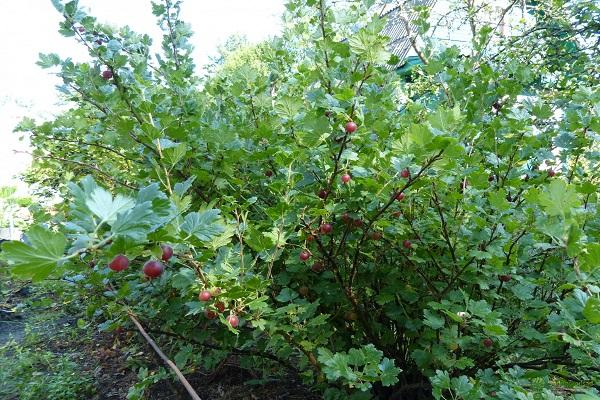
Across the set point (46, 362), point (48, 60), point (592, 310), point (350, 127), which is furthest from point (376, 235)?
point (46, 362)

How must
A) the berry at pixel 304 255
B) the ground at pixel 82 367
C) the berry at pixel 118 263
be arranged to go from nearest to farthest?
the berry at pixel 118 263 < the berry at pixel 304 255 < the ground at pixel 82 367

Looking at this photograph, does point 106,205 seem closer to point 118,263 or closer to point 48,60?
point 118,263

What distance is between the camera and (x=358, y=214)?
66.1 inches

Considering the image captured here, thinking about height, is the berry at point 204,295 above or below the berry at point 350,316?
above

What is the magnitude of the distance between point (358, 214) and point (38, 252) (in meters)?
1.15

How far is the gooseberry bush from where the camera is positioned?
4.49 ft

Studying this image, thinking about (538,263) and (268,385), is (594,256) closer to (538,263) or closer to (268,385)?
(538,263)

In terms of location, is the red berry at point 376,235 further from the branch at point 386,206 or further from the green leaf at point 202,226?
the green leaf at point 202,226

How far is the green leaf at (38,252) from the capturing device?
2.30 feet

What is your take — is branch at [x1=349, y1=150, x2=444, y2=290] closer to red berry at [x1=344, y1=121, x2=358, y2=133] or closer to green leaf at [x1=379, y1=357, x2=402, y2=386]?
red berry at [x1=344, y1=121, x2=358, y2=133]

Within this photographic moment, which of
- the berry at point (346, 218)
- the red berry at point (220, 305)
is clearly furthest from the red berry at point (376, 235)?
the red berry at point (220, 305)

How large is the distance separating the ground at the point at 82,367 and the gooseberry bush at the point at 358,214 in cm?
74

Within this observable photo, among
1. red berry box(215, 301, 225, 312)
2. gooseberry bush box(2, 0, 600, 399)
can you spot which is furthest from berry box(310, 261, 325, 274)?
red berry box(215, 301, 225, 312)

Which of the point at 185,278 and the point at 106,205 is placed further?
the point at 185,278
